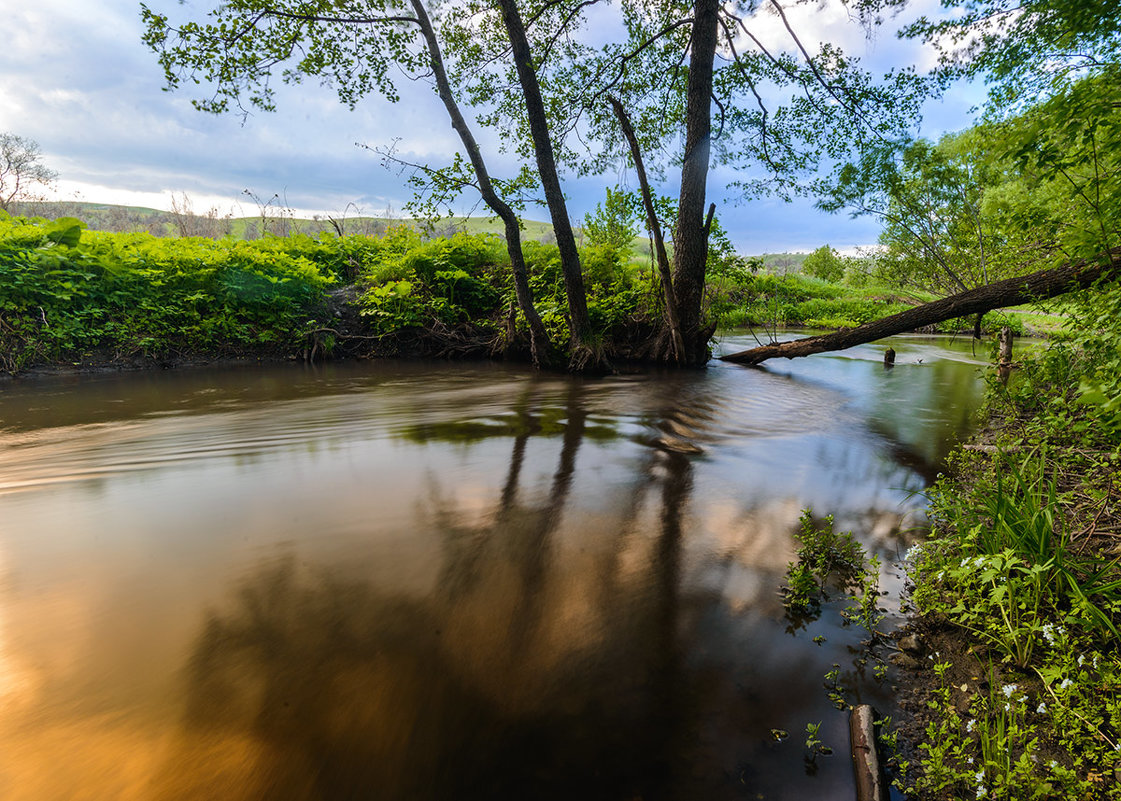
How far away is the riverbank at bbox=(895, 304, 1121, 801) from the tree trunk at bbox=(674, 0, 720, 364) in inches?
A: 306

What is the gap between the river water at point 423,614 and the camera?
162 cm

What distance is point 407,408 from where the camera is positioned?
7344 millimetres

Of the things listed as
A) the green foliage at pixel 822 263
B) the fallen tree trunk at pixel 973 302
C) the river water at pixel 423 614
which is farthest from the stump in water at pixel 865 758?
the green foliage at pixel 822 263

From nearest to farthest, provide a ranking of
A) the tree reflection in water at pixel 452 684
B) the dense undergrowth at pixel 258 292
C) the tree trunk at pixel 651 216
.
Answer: the tree reflection in water at pixel 452 684, the dense undergrowth at pixel 258 292, the tree trunk at pixel 651 216

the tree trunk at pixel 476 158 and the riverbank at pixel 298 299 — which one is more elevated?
the tree trunk at pixel 476 158

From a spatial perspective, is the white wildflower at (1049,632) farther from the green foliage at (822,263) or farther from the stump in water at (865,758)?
the green foliage at (822,263)

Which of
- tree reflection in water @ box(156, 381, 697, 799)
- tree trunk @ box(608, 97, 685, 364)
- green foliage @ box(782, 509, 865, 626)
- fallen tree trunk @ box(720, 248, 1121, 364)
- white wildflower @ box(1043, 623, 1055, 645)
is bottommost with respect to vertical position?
tree reflection in water @ box(156, 381, 697, 799)

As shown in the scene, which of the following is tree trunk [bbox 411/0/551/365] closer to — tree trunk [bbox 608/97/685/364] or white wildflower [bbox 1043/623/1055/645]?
tree trunk [bbox 608/97/685/364]

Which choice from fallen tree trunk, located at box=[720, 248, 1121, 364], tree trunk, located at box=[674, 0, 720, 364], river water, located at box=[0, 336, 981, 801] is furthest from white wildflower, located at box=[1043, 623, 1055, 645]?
tree trunk, located at box=[674, 0, 720, 364]

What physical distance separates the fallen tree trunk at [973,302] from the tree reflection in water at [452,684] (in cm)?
457

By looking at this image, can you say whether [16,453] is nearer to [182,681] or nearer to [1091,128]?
[182,681]

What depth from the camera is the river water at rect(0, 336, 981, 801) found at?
1.62m

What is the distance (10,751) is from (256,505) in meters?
2.16

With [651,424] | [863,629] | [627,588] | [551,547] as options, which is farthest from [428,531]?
[651,424]
